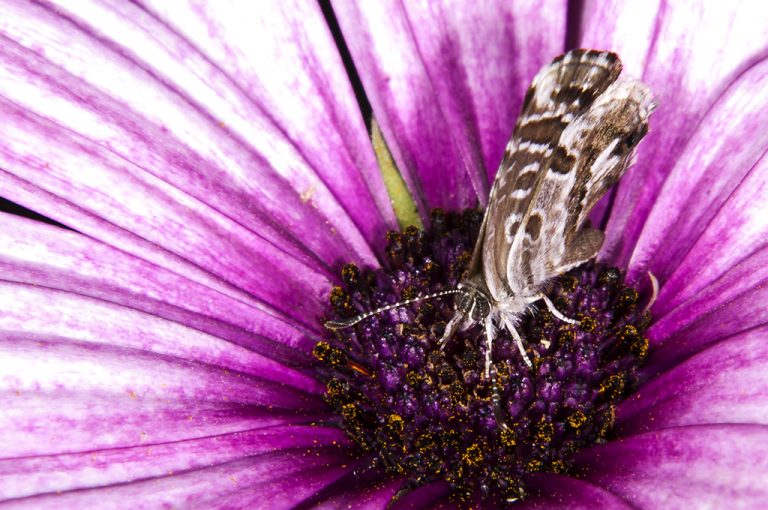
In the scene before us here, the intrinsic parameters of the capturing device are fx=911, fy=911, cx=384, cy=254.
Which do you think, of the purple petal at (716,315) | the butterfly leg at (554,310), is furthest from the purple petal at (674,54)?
the butterfly leg at (554,310)

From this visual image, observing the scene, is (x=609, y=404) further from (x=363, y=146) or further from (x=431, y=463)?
(x=363, y=146)

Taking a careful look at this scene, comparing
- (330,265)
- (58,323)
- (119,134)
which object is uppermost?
(119,134)

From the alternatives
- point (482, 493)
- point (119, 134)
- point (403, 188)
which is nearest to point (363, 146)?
point (403, 188)

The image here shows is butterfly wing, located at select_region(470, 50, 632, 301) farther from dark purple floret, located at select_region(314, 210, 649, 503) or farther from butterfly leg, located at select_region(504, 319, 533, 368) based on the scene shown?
dark purple floret, located at select_region(314, 210, 649, 503)

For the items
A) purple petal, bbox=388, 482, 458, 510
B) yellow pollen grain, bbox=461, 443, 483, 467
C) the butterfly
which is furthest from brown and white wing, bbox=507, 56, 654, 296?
purple petal, bbox=388, 482, 458, 510

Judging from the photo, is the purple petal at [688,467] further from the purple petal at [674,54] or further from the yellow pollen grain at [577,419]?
the purple petal at [674,54]

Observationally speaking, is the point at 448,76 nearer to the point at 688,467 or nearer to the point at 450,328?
the point at 450,328

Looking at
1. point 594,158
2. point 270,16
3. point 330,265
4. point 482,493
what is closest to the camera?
point 594,158
